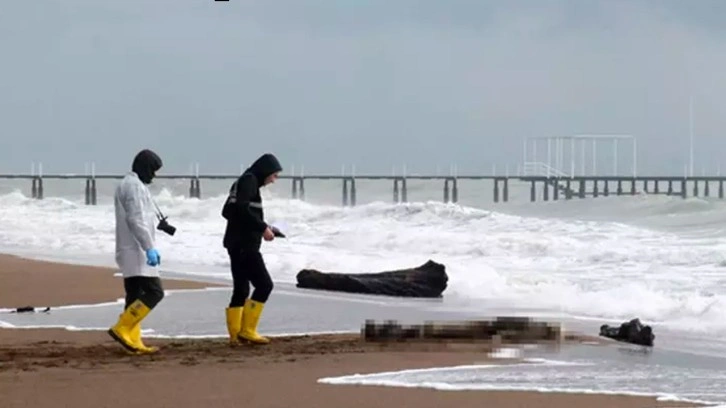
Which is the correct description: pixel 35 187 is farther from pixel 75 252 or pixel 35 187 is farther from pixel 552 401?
pixel 552 401

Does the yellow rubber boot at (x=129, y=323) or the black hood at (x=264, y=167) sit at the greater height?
the black hood at (x=264, y=167)

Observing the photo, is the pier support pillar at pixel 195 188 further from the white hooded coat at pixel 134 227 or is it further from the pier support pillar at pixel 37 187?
the white hooded coat at pixel 134 227

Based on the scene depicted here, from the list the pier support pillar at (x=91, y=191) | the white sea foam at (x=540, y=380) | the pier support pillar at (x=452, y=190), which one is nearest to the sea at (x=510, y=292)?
the white sea foam at (x=540, y=380)

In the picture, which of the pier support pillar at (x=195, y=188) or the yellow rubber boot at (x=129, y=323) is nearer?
the yellow rubber boot at (x=129, y=323)

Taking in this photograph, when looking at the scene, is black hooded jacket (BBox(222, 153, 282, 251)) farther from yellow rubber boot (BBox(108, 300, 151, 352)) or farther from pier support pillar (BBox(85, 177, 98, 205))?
pier support pillar (BBox(85, 177, 98, 205))

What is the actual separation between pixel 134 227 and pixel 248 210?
0.91 m

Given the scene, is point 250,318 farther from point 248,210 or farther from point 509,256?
point 509,256

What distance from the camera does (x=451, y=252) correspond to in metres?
23.0

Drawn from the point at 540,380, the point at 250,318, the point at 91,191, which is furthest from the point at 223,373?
the point at 91,191

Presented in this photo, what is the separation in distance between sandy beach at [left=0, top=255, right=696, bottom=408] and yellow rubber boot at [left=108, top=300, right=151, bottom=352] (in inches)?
3.7

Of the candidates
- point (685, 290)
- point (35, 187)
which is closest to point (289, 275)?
point (685, 290)

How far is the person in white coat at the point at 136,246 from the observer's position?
25.1 feet

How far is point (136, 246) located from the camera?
768cm

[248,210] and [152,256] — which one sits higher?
[248,210]
